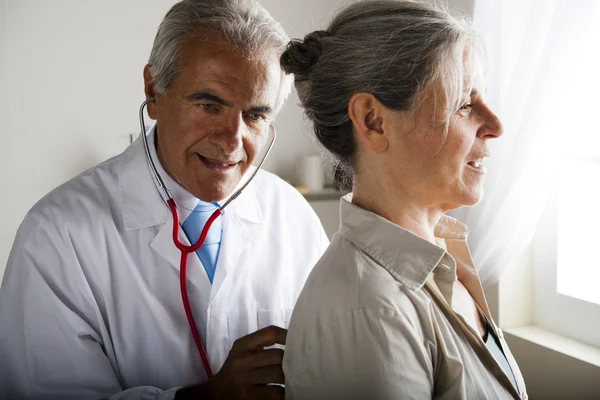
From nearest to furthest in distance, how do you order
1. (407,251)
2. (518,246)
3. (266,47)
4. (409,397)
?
(409,397), (407,251), (266,47), (518,246)

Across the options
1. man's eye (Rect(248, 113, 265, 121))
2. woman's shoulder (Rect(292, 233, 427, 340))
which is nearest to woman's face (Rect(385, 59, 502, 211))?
woman's shoulder (Rect(292, 233, 427, 340))

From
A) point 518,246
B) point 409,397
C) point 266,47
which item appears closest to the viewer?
point 409,397

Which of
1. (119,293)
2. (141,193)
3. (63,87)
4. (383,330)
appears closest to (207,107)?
(141,193)

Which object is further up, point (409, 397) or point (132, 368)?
point (409, 397)

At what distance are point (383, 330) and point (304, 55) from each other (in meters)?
0.49

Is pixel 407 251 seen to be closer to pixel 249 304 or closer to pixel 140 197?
pixel 249 304

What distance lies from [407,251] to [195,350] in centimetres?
60

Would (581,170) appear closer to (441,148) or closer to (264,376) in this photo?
(441,148)

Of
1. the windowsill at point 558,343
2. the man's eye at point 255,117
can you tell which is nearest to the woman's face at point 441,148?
the man's eye at point 255,117

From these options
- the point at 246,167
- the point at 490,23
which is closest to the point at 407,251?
the point at 246,167

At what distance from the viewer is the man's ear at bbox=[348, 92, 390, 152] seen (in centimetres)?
98

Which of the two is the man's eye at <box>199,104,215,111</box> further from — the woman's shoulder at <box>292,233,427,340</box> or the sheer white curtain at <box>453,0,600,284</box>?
the sheer white curtain at <box>453,0,600,284</box>

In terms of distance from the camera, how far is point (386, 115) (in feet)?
3.21

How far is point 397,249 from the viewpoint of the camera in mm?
962
